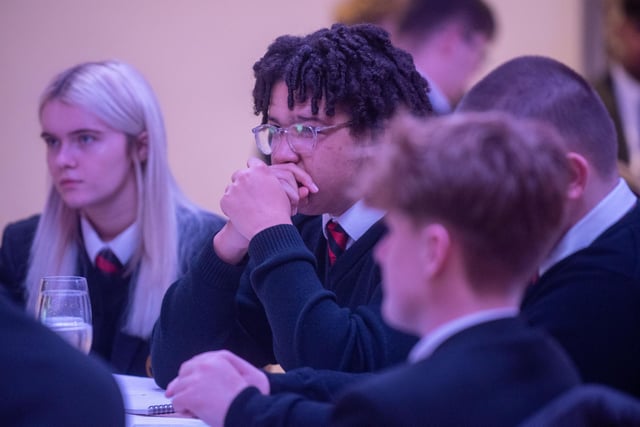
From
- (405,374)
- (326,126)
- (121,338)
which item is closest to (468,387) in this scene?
(405,374)

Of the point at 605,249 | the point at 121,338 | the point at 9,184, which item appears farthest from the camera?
the point at 9,184

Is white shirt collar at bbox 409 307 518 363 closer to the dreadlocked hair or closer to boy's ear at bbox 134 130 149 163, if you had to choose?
the dreadlocked hair

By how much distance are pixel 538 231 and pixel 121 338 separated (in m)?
1.65

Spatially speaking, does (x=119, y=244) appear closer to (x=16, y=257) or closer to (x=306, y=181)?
(x=16, y=257)

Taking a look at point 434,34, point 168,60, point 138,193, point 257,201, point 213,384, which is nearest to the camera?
point 213,384

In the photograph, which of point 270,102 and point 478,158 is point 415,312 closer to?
point 478,158

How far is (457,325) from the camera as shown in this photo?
102 cm

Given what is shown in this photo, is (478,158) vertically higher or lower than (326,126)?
higher

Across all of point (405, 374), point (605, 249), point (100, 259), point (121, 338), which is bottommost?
point (121, 338)

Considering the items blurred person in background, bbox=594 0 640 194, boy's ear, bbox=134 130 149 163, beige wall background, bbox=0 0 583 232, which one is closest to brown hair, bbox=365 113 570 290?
boy's ear, bbox=134 130 149 163

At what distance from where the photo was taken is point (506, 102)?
1523 mm

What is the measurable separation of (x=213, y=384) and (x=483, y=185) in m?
0.53

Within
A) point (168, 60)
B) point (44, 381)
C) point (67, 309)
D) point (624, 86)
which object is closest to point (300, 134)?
point (67, 309)

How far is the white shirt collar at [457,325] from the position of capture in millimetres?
1020
